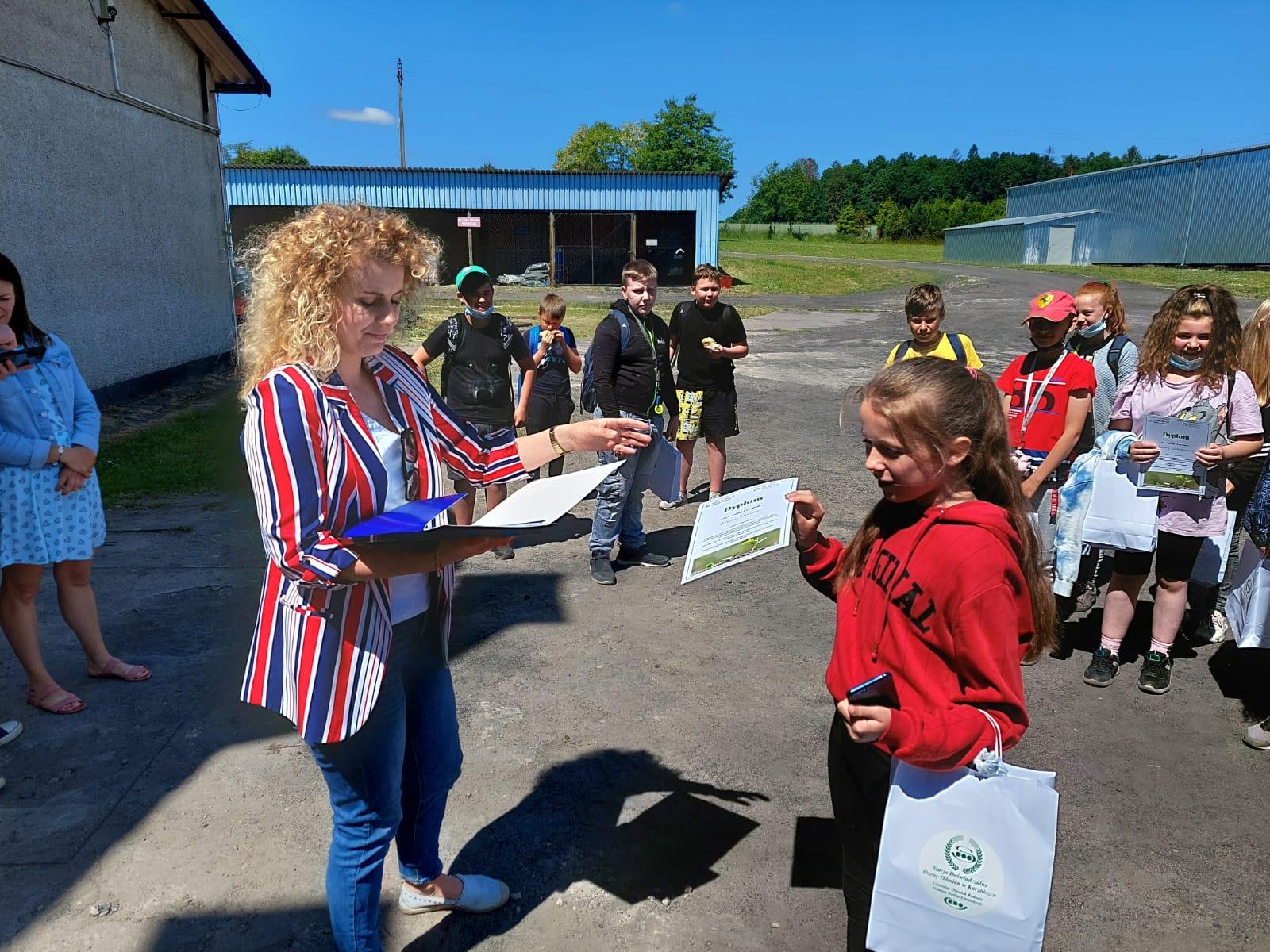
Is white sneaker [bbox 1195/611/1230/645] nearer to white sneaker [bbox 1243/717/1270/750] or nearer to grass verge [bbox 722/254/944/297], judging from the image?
white sneaker [bbox 1243/717/1270/750]

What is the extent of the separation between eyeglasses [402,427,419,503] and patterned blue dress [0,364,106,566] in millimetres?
2383

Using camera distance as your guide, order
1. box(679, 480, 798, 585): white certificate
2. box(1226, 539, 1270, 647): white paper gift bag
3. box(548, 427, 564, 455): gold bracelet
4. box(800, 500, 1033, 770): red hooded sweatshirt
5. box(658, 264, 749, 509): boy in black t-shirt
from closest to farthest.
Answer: box(800, 500, 1033, 770): red hooded sweatshirt < box(679, 480, 798, 585): white certificate < box(548, 427, 564, 455): gold bracelet < box(1226, 539, 1270, 647): white paper gift bag < box(658, 264, 749, 509): boy in black t-shirt

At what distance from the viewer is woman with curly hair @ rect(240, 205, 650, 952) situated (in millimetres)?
1858

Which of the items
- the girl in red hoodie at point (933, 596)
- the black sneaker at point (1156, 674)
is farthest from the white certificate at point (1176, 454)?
the girl in red hoodie at point (933, 596)

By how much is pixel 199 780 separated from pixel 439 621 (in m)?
1.78

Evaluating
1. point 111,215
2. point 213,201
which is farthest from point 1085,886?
Answer: point 213,201

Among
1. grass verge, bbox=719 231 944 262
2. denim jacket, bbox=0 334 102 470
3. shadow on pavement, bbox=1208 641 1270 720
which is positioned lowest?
shadow on pavement, bbox=1208 641 1270 720

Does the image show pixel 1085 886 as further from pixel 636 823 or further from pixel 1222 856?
pixel 636 823

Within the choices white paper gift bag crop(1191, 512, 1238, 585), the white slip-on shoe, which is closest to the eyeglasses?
the white slip-on shoe

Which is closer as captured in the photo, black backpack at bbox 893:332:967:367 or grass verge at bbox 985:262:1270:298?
black backpack at bbox 893:332:967:367

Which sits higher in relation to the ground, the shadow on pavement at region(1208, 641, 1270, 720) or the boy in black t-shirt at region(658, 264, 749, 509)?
the boy in black t-shirt at region(658, 264, 749, 509)

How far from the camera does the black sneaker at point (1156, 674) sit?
165 inches

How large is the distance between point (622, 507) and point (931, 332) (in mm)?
2152

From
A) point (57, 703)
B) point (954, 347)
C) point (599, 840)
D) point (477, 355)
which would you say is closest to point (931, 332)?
point (954, 347)
